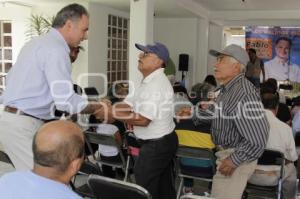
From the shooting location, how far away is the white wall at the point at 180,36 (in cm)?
1154

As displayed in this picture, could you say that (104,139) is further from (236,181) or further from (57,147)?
(57,147)

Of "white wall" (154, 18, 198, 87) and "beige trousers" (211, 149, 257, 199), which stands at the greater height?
"white wall" (154, 18, 198, 87)

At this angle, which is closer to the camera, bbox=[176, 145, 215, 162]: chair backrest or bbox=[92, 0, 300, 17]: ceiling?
bbox=[176, 145, 215, 162]: chair backrest

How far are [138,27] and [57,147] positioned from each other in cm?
576

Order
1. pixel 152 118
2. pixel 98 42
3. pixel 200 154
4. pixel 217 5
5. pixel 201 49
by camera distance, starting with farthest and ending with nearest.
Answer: pixel 201 49 → pixel 217 5 → pixel 98 42 → pixel 200 154 → pixel 152 118

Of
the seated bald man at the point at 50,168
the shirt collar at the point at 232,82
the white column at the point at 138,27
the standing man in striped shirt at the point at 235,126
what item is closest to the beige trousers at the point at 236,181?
the standing man in striped shirt at the point at 235,126

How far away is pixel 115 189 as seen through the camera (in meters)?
2.09

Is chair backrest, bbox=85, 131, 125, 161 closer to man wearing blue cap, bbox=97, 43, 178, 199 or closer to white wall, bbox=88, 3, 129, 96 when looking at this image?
man wearing blue cap, bbox=97, 43, 178, 199

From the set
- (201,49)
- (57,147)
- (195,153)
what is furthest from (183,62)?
(57,147)

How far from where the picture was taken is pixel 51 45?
2.38 m

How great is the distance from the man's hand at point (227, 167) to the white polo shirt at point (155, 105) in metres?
0.54

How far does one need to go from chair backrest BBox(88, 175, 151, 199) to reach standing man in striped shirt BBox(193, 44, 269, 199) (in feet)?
2.60

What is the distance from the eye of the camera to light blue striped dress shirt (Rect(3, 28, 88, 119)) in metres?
2.35

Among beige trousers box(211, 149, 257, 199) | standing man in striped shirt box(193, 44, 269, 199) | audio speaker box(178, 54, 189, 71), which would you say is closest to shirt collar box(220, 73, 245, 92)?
standing man in striped shirt box(193, 44, 269, 199)
